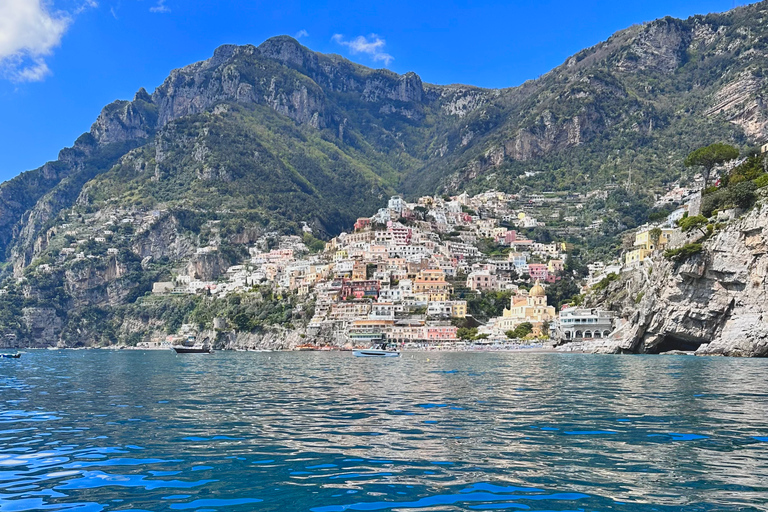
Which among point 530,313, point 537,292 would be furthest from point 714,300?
point 537,292

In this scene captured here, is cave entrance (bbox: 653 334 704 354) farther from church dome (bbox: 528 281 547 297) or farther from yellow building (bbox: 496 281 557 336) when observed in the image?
church dome (bbox: 528 281 547 297)

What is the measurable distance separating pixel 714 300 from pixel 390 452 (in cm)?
6283

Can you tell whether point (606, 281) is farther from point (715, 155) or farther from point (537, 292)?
point (715, 155)

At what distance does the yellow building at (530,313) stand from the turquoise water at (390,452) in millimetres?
83604

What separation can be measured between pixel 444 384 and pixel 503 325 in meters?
81.7

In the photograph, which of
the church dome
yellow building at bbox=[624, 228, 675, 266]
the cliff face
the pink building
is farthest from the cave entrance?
the church dome

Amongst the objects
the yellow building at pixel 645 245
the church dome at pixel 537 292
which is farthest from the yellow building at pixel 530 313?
the yellow building at pixel 645 245

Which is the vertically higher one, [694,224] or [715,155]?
[715,155]

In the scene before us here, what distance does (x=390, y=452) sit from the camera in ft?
47.6

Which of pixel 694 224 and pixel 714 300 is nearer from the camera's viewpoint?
pixel 714 300

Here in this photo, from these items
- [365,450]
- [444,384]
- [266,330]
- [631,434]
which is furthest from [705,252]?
[266,330]

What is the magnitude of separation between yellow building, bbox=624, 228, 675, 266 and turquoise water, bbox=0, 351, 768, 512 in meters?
79.9

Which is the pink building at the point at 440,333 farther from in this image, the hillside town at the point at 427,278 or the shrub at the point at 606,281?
the shrub at the point at 606,281

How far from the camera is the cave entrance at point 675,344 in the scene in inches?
2874
